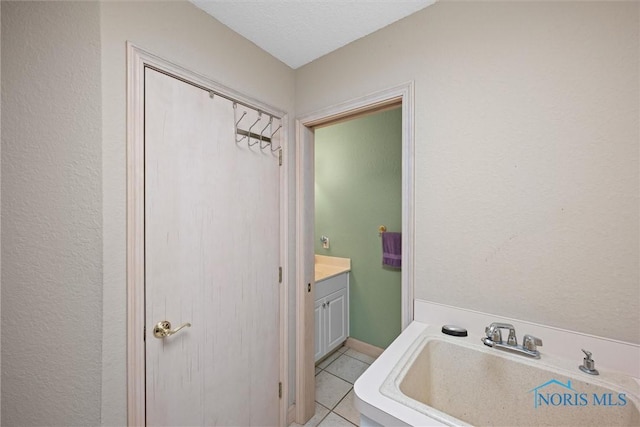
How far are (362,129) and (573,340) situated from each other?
2123 mm

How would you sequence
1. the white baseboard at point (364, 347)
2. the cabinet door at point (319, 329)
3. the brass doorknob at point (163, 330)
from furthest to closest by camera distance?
the white baseboard at point (364, 347) → the cabinet door at point (319, 329) → the brass doorknob at point (163, 330)

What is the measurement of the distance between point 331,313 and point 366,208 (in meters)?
1.08

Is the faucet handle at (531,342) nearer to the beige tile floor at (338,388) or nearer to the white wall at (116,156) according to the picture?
the beige tile floor at (338,388)

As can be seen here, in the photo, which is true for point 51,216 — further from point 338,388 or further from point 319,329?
point 338,388

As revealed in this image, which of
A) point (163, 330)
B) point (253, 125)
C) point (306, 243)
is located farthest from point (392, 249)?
point (163, 330)

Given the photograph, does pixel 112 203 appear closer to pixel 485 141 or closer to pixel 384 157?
pixel 485 141

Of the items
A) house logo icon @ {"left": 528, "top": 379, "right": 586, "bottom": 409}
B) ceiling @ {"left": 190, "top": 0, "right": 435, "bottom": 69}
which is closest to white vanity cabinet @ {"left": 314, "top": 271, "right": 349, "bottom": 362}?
house logo icon @ {"left": 528, "top": 379, "right": 586, "bottom": 409}

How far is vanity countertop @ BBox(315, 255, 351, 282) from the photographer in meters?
2.40

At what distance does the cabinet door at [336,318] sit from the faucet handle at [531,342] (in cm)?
156

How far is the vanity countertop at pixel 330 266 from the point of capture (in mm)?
2403

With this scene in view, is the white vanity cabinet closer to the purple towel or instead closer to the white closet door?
the purple towel

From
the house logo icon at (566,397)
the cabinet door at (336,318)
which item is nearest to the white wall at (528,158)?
the house logo icon at (566,397)

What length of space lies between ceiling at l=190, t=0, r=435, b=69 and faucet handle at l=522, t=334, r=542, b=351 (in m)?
1.49

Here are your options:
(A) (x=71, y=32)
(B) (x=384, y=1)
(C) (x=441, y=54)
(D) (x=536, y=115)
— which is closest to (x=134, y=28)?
(A) (x=71, y=32)
